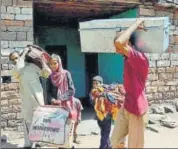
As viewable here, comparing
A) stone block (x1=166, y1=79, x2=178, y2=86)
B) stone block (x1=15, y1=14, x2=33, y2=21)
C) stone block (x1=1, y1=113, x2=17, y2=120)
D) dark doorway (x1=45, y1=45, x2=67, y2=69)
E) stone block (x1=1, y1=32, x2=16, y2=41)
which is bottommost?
stone block (x1=1, y1=113, x2=17, y2=120)

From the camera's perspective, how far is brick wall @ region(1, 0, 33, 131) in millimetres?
6926

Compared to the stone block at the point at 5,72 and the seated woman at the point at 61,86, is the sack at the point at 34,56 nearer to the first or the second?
the seated woman at the point at 61,86

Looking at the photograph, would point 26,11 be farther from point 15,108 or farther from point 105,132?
point 105,132

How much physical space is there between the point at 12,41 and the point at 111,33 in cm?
197

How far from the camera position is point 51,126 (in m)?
4.90

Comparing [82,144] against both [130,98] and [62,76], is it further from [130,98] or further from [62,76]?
[130,98]

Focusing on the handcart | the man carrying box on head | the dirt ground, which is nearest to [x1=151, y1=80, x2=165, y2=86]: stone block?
the dirt ground

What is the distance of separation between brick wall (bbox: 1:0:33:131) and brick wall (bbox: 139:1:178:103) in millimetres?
2491

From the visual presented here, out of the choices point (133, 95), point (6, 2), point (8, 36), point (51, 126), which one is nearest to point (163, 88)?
point (8, 36)

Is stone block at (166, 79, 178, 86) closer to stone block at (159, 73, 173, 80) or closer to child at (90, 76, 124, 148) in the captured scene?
stone block at (159, 73, 173, 80)

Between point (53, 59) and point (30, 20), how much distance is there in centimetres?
187

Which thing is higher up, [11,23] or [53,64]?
[11,23]

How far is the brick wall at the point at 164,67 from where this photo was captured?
8359mm

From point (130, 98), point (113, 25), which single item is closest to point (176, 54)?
point (113, 25)
